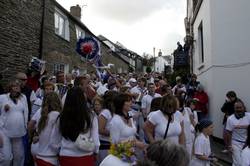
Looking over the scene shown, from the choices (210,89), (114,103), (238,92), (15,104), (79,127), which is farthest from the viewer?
(210,89)

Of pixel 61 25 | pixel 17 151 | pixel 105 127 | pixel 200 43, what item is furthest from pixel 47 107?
pixel 61 25

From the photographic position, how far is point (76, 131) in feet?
14.3

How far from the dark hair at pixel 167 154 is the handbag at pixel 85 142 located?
203 centimetres

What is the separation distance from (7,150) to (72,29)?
1487cm

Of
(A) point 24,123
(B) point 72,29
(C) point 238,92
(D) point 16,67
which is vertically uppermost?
(B) point 72,29

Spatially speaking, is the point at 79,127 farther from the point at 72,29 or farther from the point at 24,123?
the point at 72,29

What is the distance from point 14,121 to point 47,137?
6.96ft

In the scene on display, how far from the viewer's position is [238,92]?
→ 36.7ft

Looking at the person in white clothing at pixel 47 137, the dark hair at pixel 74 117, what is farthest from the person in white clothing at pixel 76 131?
the person in white clothing at pixel 47 137

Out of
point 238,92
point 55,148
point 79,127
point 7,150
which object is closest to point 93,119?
point 79,127

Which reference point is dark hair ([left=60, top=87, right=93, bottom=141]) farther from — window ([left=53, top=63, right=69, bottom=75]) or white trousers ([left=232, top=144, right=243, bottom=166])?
window ([left=53, top=63, right=69, bottom=75])

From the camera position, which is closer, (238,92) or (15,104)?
(15,104)

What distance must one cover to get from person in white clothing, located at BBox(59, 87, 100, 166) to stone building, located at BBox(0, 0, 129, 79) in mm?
7222

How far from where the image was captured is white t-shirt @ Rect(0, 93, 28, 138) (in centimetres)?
636
